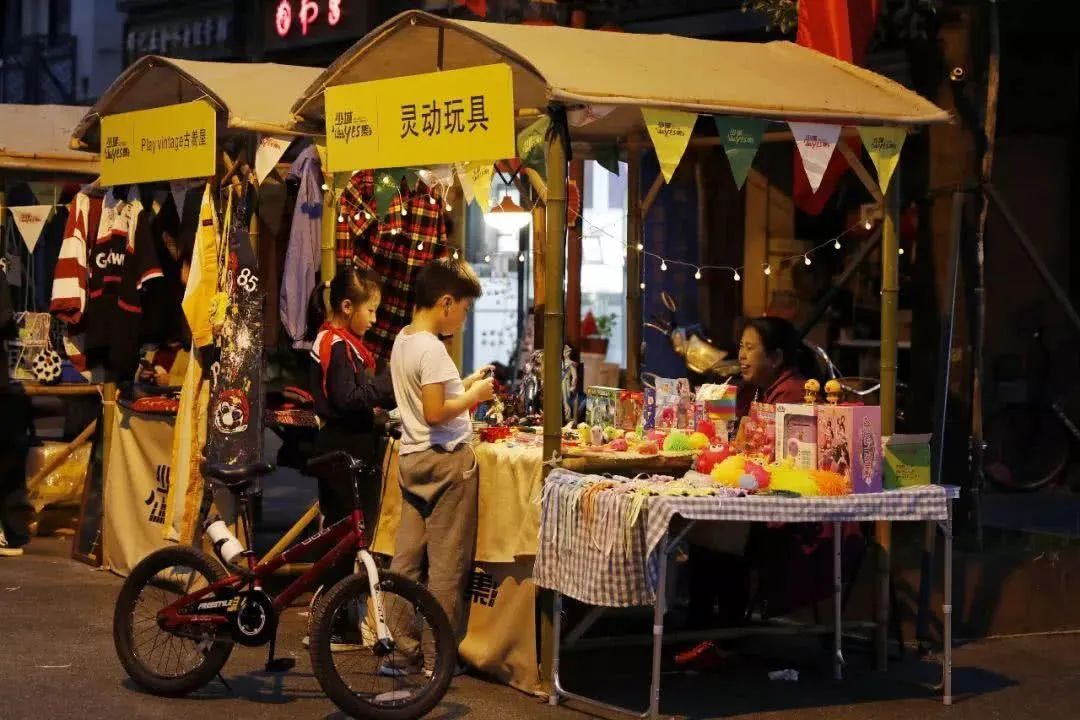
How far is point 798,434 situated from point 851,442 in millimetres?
274

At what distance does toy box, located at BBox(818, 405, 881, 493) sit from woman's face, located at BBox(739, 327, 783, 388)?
109cm

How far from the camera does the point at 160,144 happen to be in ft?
32.8

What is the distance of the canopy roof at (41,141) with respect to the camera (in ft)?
40.3

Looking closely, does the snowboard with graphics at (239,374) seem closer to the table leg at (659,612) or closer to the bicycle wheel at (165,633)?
the bicycle wheel at (165,633)

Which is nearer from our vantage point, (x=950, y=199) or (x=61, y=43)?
(x=950, y=199)

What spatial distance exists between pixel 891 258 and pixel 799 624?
1.98 meters

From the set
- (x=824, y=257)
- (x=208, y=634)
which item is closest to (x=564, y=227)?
(x=208, y=634)

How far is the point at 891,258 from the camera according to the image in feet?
28.2

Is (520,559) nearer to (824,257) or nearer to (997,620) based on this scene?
(997,620)

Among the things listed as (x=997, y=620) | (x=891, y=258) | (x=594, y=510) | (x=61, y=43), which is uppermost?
(x=61, y=43)

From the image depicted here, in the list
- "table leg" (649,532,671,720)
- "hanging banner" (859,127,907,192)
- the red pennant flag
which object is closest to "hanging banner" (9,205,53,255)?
the red pennant flag

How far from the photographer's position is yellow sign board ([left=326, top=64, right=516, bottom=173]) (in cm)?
781

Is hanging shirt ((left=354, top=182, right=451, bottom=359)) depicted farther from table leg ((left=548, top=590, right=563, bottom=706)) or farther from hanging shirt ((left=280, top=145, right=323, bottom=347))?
table leg ((left=548, top=590, right=563, bottom=706))

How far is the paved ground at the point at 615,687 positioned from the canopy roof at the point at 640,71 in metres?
2.75
